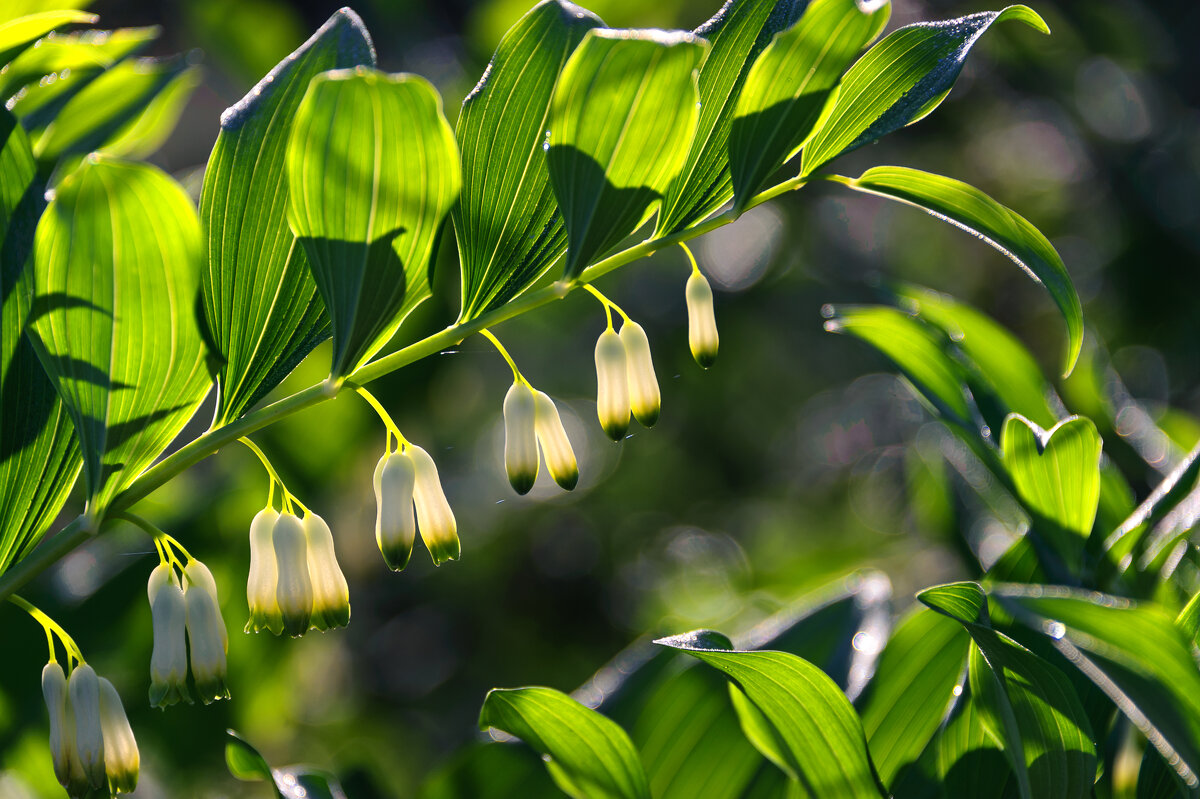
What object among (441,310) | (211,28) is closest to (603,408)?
(441,310)

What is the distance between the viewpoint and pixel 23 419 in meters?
0.58

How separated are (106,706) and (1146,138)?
3.00 m

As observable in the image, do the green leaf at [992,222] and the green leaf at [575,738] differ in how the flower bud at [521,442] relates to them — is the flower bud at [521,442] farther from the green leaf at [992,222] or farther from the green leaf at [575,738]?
the green leaf at [992,222]

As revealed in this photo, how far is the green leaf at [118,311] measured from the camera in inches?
17.8

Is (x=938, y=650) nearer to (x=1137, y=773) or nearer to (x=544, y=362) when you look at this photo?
(x=1137, y=773)

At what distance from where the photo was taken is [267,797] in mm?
1393

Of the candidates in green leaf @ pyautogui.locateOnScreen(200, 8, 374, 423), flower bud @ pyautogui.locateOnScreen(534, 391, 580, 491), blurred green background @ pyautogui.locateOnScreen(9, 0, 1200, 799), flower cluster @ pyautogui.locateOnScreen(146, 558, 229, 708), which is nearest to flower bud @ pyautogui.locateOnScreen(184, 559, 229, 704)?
flower cluster @ pyautogui.locateOnScreen(146, 558, 229, 708)

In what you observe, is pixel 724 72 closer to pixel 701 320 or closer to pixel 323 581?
pixel 701 320

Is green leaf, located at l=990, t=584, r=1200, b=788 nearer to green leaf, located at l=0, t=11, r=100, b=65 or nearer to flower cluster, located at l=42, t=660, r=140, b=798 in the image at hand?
flower cluster, located at l=42, t=660, r=140, b=798

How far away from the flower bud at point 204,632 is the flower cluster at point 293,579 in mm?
21

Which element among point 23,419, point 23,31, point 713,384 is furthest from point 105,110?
point 713,384

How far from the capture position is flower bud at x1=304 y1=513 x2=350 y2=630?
567 millimetres

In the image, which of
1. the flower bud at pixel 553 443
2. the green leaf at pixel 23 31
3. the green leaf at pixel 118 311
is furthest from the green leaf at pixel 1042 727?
the green leaf at pixel 23 31

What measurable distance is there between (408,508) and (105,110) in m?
0.62
